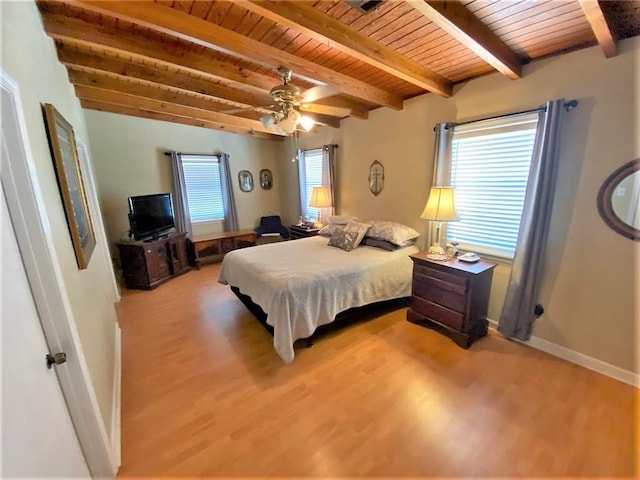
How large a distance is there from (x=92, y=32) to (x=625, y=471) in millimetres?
4358

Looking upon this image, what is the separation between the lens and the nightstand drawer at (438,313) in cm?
243

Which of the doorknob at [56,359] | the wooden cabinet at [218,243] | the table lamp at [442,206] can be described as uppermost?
the table lamp at [442,206]

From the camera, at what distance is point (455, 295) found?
2.43 metres

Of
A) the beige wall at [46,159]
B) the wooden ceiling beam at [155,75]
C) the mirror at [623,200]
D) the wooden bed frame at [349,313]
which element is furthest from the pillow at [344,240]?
the beige wall at [46,159]

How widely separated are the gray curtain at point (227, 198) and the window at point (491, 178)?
3.99 meters

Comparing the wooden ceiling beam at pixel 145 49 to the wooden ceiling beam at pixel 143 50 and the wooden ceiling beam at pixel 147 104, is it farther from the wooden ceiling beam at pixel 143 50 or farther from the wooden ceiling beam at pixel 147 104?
the wooden ceiling beam at pixel 147 104

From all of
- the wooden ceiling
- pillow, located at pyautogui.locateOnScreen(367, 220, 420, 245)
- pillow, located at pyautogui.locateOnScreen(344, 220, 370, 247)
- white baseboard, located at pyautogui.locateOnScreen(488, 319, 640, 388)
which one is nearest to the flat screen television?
the wooden ceiling

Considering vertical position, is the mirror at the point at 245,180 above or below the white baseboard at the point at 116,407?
above

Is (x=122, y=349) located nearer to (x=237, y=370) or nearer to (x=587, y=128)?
(x=237, y=370)

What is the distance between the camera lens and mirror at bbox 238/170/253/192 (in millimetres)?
5496

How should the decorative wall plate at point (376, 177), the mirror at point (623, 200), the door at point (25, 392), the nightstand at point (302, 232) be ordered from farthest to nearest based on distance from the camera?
the nightstand at point (302, 232)
the decorative wall plate at point (376, 177)
the mirror at point (623, 200)
the door at point (25, 392)

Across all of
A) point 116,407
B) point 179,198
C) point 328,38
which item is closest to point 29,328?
point 116,407

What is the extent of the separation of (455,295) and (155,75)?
3.69 metres

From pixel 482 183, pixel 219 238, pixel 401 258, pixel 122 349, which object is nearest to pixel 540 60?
pixel 482 183
